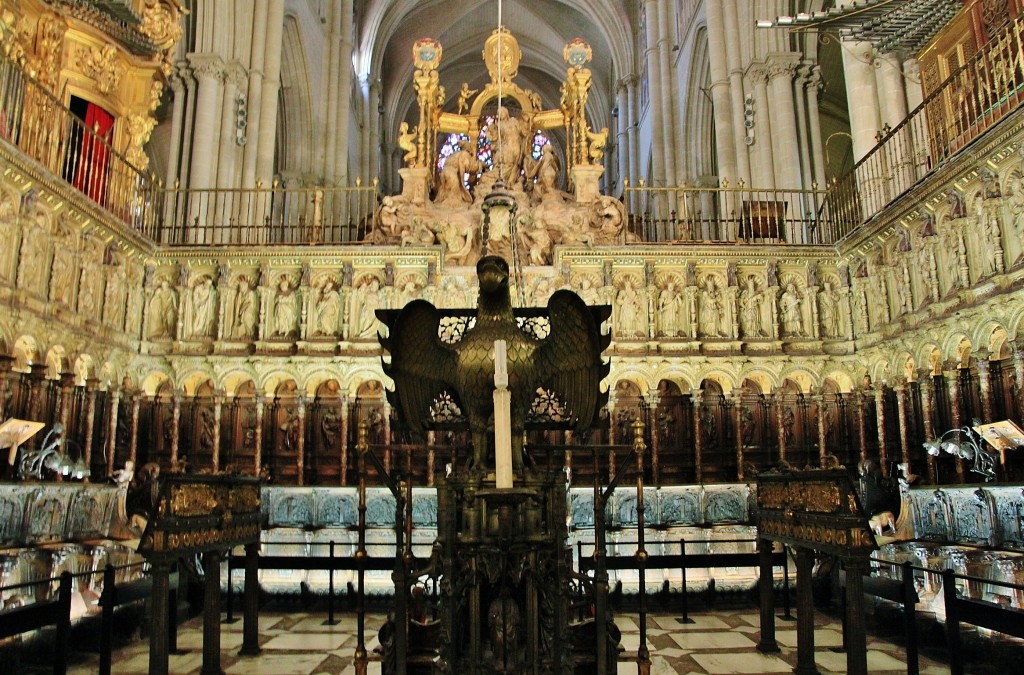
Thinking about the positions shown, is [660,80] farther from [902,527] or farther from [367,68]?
[902,527]

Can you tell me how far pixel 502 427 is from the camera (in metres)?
4.32

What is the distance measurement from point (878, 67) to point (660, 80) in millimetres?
14155

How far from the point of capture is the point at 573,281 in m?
12.7

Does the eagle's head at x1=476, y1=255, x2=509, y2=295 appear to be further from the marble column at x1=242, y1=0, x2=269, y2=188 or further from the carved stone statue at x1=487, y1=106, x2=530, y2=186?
the marble column at x1=242, y1=0, x2=269, y2=188

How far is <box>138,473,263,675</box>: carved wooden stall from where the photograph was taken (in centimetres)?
502

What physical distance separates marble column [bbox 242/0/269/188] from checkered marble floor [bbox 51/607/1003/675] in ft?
41.2

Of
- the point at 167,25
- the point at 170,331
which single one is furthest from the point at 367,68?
the point at 170,331

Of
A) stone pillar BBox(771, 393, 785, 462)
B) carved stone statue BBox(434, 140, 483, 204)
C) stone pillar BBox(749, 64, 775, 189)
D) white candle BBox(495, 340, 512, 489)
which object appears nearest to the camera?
white candle BBox(495, 340, 512, 489)

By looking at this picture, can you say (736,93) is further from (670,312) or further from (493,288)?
(493,288)

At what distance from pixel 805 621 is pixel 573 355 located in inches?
106

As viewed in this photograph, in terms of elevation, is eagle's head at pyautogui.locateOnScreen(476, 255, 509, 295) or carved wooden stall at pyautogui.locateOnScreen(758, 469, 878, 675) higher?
eagle's head at pyautogui.locateOnScreen(476, 255, 509, 295)

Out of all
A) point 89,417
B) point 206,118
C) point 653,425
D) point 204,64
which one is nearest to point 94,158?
point 89,417

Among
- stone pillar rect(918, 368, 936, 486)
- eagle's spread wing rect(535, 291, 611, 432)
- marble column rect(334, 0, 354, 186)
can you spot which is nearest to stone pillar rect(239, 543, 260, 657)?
eagle's spread wing rect(535, 291, 611, 432)

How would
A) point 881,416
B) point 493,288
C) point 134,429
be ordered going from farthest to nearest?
1. point 134,429
2. point 881,416
3. point 493,288
